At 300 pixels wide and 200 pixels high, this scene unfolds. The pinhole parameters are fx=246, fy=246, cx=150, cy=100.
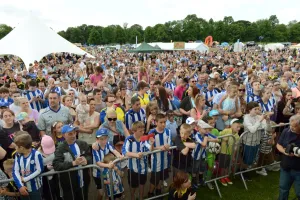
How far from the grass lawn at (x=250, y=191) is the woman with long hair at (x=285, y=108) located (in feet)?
5.98

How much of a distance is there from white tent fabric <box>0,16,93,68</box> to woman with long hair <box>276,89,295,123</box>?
12.7 m

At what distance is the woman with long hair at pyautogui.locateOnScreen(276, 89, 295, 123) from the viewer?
638cm

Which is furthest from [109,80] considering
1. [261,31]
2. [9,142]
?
[261,31]

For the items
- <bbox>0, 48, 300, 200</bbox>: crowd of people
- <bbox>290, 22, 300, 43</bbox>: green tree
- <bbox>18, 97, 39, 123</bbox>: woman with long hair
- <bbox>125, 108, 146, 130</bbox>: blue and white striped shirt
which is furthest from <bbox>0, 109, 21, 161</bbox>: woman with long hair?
<bbox>290, 22, 300, 43</bbox>: green tree

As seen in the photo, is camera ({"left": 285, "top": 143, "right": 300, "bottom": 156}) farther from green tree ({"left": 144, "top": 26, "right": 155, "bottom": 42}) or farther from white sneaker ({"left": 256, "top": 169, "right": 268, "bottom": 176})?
green tree ({"left": 144, "top": 26, "right": 155, "bottom": 42})

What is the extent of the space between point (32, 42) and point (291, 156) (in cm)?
1495

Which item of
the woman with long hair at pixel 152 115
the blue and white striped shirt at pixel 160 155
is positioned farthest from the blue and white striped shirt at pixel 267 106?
the blue and white striped shirt at pixel 160 155

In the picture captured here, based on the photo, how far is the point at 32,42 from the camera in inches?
581

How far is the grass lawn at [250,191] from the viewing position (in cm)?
477

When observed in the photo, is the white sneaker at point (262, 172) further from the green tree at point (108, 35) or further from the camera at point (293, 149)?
the green tree at point (108, 35)

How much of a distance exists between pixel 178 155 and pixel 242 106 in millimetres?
2875

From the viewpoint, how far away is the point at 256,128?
16.2ft

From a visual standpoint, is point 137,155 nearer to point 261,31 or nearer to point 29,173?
point 29,173

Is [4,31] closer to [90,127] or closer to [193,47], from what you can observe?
[193,47]
